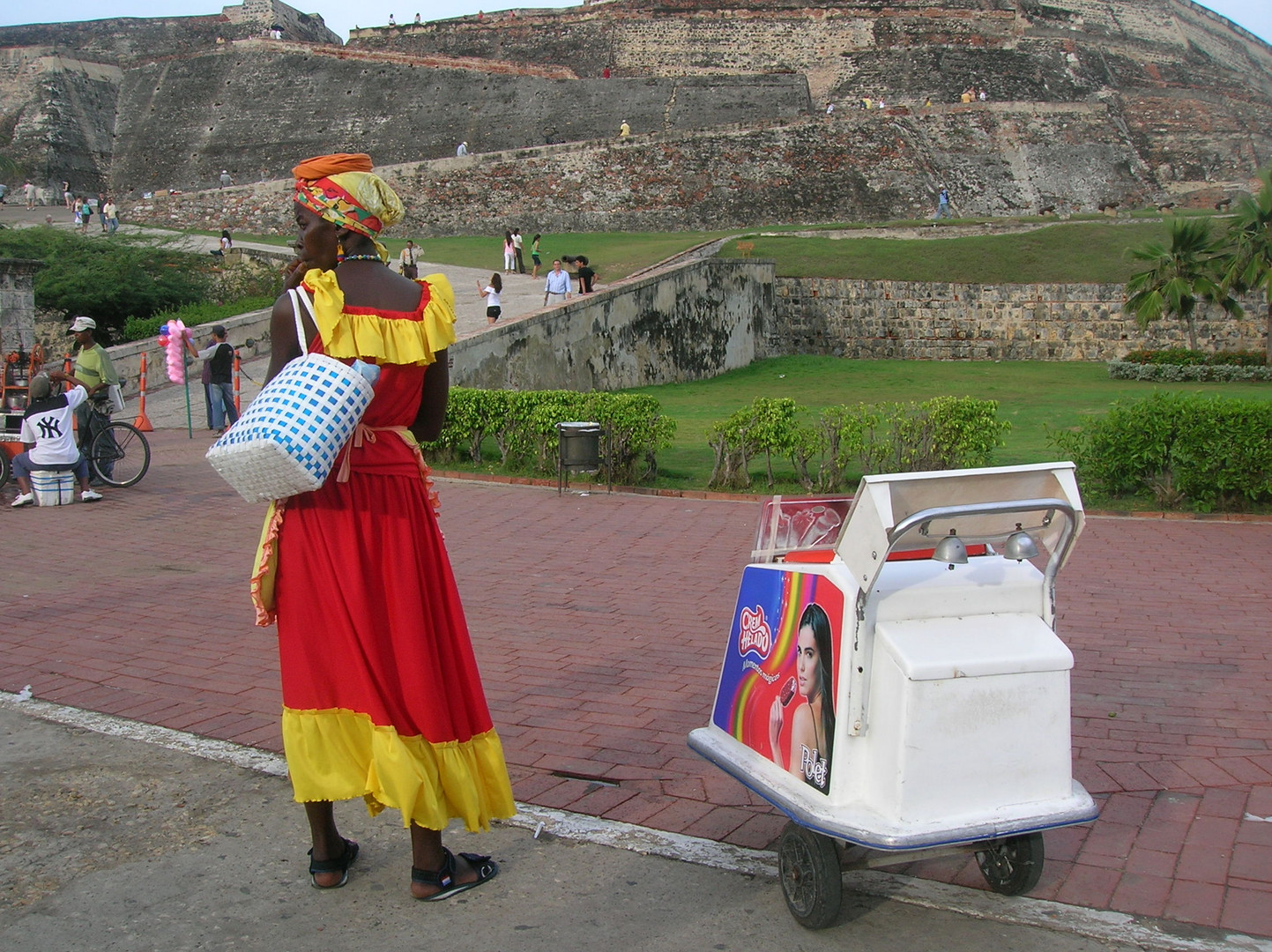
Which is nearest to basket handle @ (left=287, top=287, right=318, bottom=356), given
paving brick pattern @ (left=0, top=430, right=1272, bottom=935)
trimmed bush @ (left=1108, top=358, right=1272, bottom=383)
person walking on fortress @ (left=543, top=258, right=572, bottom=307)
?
paving brick pattern @ (left=0, top=430, right=1272, bottom=935)

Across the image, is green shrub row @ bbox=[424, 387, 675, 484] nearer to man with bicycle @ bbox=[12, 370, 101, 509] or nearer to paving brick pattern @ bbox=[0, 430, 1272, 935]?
paving brick pattern @ bbox=[0, 430, 1272, 935]

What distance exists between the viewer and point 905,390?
18.6 metres

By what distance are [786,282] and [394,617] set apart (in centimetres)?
2338

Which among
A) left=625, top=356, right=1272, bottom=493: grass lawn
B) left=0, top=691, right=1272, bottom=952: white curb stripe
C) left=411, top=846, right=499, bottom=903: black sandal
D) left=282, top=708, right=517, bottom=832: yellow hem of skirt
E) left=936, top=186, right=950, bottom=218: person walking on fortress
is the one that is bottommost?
left=625, top=356, right=1272, bottom=493: grass lawn

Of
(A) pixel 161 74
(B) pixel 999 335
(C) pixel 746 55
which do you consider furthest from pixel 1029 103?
(A) pixel 161 74

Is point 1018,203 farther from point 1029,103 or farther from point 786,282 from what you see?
point 786,282

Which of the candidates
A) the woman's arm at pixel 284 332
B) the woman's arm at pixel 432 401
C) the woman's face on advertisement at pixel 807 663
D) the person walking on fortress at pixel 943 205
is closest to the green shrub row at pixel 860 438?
the woman's arm at pixel 432 401

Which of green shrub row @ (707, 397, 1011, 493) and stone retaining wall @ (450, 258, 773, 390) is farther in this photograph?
stone retaining wall @ (450, 258, 773, 390)

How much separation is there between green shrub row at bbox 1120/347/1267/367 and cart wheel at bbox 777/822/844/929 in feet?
68.3

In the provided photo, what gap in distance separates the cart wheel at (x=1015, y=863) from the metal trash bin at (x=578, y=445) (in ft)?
22.2

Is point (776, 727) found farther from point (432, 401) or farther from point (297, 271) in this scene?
point (297, 271)

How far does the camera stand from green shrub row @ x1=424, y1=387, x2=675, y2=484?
9.97 meters

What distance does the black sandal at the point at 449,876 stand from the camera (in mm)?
2914

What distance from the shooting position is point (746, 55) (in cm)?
5012
